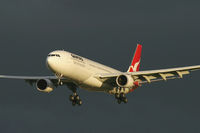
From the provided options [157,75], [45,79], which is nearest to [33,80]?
[45,79]

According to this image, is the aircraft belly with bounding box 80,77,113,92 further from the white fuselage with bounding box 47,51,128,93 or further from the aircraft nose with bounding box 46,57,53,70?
the aircraft nose with bounding box 46,57,53,70

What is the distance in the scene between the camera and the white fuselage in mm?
56125

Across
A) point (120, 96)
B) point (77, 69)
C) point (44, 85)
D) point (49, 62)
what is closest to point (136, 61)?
point (120, 96)

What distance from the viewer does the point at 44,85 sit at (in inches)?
2516

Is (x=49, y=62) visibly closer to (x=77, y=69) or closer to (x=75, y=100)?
(x=77, y=69)

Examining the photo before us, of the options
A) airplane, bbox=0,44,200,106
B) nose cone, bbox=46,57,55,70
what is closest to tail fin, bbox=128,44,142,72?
airplane, bbox=0,44,200,106

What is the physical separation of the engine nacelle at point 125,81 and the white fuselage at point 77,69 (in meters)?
2.19

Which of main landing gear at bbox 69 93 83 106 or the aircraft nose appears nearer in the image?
the aircraft nose

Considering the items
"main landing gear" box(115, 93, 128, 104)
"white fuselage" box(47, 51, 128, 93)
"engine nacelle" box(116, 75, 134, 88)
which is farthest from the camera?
"main landing gear" box(115, 93, 128, 104)

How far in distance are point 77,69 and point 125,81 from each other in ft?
19.1

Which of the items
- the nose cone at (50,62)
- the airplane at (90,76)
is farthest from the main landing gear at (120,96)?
the nose cone at (50,62)

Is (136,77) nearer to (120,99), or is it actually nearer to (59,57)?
(120,99)

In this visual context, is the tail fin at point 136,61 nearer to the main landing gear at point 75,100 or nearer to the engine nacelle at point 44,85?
the main landing gear at point 75,100

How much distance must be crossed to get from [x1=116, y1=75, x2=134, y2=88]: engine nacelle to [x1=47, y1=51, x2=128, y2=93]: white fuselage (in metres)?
2.19
